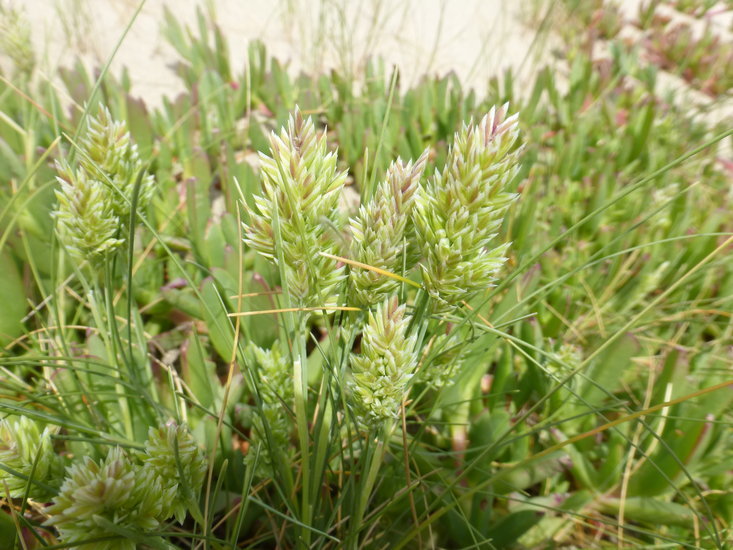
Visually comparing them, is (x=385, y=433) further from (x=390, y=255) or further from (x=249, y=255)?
(x=249, y=255)

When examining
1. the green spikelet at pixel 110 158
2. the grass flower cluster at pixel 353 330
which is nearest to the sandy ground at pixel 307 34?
the grass flower cluster at pixel 353 330

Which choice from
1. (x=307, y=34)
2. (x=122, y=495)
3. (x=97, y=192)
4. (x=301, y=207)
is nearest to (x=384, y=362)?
(x=301, y=207)

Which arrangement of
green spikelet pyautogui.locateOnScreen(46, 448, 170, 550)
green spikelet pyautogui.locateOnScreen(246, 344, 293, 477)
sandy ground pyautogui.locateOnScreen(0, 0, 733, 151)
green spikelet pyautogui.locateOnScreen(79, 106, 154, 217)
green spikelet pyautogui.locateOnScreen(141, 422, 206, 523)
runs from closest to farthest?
green spikelet pyautogui.locateOnScreen(46, 448, 170, 550)
green spikelet pyautogui.locateOnScreen(141, 422, 206, 523)
green spikelet pyautogui.locateOnScreen(79, 106, 154, 217)
green spikelet pyautogui.locateOnScreen(246, 344, 293, 477)
sandy ground pyautogui.locateOnScreen(0, 0, 733, 151)

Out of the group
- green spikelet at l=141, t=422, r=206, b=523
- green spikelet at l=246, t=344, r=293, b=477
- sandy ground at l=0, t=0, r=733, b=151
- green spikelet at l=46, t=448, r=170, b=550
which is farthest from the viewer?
sandy ground at l=0, t=0, r=733, b=151

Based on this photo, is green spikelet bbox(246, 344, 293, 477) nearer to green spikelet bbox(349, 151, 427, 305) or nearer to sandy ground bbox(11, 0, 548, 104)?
green spikelet bbox(349, 151, 427, 305)

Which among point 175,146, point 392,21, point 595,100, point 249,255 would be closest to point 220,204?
point 175,146

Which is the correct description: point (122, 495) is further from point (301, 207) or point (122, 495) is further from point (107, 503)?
point (301, 207)

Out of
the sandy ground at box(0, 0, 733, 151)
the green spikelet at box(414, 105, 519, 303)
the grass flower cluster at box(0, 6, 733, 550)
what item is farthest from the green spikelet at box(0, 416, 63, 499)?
the sandy ground at box(0, 0, 733, 151)
